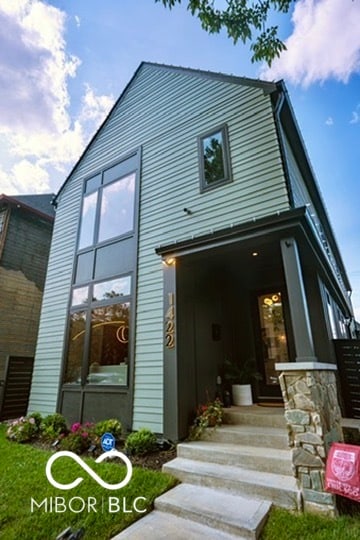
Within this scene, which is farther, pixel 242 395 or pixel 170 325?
pixel 242 395

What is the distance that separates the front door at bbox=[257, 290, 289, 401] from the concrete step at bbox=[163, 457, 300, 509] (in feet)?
7.78

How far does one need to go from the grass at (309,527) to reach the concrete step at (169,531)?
0.32 meters

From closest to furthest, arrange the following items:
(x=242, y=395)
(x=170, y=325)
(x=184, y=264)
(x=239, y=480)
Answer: (x=239, y=480), (x=170, y=325), (x=184, y=264), (x=242, y=395)

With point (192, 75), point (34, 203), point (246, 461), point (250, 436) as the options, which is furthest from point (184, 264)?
point (34, 203)

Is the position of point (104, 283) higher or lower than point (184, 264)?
higher

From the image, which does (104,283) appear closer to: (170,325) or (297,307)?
(170,325)

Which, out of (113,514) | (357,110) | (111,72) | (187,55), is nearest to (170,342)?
(113,514)

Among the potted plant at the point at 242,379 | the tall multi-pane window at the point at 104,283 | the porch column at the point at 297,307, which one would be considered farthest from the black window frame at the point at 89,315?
the porch column at the point at 297,307

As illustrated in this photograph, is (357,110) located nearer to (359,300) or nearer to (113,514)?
(113,514)

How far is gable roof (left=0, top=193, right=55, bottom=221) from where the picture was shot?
10234 mm

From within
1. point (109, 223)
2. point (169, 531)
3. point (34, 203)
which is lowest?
point (169, 531)

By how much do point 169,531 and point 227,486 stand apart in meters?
0.82

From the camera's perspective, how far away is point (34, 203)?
38.3ft

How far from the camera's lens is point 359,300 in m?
20.5
